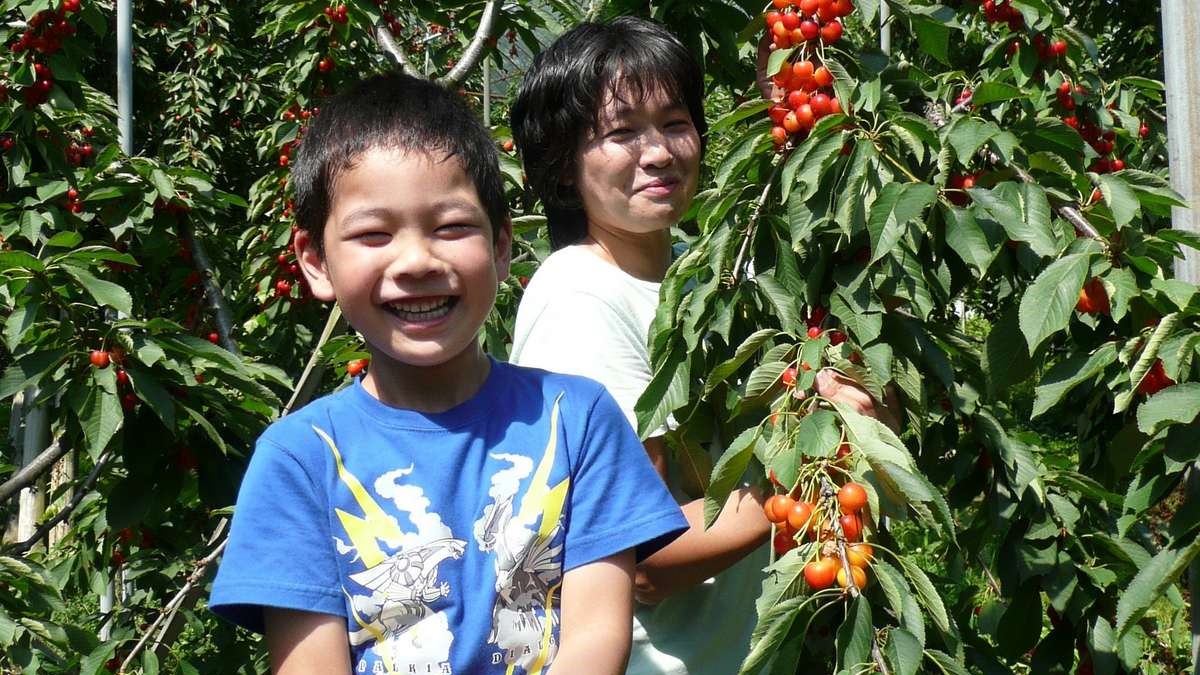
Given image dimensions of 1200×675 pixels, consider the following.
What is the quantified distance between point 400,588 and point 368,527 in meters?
0.06

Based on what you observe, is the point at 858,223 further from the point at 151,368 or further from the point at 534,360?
the point at 151,368

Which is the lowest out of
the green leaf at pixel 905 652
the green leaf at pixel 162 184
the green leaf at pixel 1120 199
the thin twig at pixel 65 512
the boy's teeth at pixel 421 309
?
the thin twig at pixel 65 512

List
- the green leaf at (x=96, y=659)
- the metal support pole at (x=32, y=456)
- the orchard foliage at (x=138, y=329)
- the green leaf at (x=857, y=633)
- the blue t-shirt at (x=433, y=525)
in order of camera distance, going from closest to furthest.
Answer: the blue t-shirt at (x=433, y=525)
the green leaf at (x=857, y=633)
the orchard foliage at (x=138, y=329)
the green leaf at (x=96, y=659)
the metal support pole at (x=32, y=456)

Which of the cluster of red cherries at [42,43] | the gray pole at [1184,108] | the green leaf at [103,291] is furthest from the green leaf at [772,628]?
the cluster of red cherries at [42,43]

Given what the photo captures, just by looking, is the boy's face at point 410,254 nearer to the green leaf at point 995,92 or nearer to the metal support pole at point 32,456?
the green leaf at point 995,92

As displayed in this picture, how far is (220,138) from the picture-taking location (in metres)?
6.30

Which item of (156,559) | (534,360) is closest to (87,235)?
(156,559)

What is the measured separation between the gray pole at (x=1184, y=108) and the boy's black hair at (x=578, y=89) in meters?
0.60

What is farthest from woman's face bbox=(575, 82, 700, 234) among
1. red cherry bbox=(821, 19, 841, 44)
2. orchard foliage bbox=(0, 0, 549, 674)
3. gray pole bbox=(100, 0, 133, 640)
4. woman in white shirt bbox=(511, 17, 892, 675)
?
gray pole bbox=(100, 0, 133, 640)

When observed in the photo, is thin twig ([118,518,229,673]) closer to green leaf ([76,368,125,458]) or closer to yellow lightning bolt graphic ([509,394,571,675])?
green leaf ([76,368,125,458])

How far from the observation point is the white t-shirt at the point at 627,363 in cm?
156

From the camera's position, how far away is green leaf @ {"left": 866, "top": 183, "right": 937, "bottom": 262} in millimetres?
1435

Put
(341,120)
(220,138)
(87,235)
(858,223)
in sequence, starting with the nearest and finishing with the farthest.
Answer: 1. (341,120)
2. (858,223)
3. (87,235)
4. (220,138)

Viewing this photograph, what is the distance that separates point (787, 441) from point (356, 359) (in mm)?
1164
